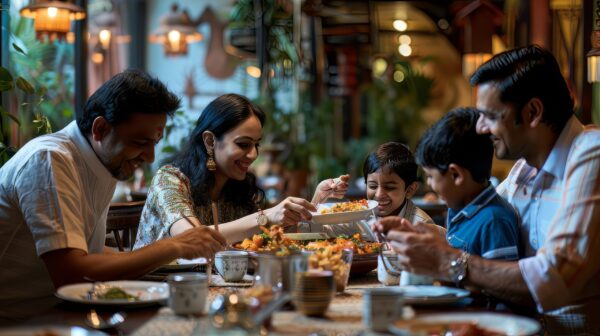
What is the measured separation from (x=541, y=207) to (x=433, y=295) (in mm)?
592

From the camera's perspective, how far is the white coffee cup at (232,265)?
2809mm

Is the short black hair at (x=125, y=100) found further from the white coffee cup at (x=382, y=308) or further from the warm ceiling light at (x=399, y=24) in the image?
the warm ceiling light at (x=399, y=24)

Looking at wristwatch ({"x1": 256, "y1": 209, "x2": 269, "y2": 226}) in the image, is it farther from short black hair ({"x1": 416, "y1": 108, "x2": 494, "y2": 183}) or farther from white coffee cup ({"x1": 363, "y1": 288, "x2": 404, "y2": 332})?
white coffee cup ({"x1": 363, "y1": 288, "x2": 404, "y2": 332})

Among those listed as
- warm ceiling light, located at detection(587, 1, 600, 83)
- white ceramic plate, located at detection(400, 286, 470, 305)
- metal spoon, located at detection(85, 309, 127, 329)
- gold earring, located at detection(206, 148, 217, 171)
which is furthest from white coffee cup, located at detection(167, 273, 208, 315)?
warm ceiling light, located at detection(587, 1, 600, 83)

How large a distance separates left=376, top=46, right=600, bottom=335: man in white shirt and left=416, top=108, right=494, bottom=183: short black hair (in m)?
0.05

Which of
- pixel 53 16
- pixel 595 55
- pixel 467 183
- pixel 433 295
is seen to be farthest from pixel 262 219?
pixel 53 16

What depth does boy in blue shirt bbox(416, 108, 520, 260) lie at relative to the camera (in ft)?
8.81

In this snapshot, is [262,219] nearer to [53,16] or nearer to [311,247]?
[311,247]

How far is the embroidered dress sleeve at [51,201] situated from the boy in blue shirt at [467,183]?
1112 mm

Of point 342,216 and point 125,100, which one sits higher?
point 125,100

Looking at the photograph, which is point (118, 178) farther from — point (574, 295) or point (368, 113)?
point (368, 113)

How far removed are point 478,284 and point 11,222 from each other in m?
1.49

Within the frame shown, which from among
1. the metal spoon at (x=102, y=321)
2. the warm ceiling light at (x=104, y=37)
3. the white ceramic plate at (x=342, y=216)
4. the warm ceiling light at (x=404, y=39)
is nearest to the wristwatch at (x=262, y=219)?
the white ceramic plate at (x=342, y=216)

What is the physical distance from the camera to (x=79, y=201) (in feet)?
9.14
